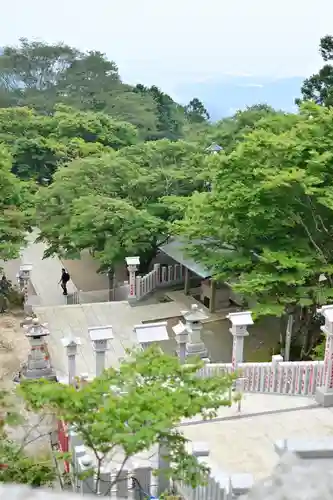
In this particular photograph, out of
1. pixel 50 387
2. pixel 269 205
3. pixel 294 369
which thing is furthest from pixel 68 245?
pixel 50 387

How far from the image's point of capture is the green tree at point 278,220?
11242 mm

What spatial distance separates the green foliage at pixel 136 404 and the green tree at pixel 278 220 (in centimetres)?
524

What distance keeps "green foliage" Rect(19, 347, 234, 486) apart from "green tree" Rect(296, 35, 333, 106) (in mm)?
25722

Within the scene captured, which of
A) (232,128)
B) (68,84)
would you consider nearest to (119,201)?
(232,128)

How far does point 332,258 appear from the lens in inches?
472

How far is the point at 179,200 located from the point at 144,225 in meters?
1.18

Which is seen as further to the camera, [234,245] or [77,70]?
[77,70]

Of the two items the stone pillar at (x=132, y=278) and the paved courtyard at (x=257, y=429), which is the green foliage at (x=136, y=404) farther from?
the stone pillar at (x=132, y=278)

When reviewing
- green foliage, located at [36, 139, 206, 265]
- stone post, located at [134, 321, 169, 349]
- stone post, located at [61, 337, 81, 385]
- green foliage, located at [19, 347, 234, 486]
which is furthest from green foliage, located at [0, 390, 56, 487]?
green foliage, located at [36, 139, 206, 265]

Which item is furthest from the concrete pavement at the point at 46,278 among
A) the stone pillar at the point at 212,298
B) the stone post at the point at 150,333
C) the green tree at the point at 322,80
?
the green tree at the point at 322,80

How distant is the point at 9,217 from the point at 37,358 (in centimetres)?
576

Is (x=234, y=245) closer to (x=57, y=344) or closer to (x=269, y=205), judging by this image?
(x=269, y=205)

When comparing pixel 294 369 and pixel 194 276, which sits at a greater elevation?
pixel 194 276

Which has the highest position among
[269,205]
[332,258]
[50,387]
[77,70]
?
[77,70]
